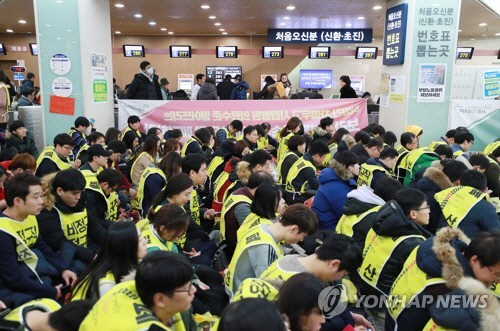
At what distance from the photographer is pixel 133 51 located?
15984 millimetres

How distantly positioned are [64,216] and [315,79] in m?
15.4

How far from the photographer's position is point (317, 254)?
92.2 inches

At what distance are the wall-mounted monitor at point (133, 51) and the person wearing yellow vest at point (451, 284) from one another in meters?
15.0

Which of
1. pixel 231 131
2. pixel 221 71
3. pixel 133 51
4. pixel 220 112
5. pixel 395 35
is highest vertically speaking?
pixel 133 51

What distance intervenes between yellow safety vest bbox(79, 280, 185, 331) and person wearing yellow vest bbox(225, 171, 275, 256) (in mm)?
1861

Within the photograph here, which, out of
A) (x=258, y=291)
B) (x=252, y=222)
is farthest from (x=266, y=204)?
(x=258, y=291)

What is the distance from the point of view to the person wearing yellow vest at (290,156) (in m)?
5.75

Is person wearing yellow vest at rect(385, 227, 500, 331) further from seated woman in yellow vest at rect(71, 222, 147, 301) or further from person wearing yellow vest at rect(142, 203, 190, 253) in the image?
seated woman in yellow vest at rect(71, 222, 147, 301)

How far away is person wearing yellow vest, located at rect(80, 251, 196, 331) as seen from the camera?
5.64 ft

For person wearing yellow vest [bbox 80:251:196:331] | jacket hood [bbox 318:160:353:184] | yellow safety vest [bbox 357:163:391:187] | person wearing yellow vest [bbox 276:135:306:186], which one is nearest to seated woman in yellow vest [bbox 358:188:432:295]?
jacket hood [bbox 318:160:353:184]

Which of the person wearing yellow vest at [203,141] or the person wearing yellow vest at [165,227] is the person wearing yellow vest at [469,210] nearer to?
the person wearing yellow vest at [165,227]

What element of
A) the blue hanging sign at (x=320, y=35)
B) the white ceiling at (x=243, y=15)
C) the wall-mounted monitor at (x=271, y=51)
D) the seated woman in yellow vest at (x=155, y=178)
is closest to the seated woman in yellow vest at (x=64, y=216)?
the seated woman in yellow vest at (x=155, y=178)

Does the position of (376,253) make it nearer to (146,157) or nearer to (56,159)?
(146,157)

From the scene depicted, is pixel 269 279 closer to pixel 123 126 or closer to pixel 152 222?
pixel 152 222
